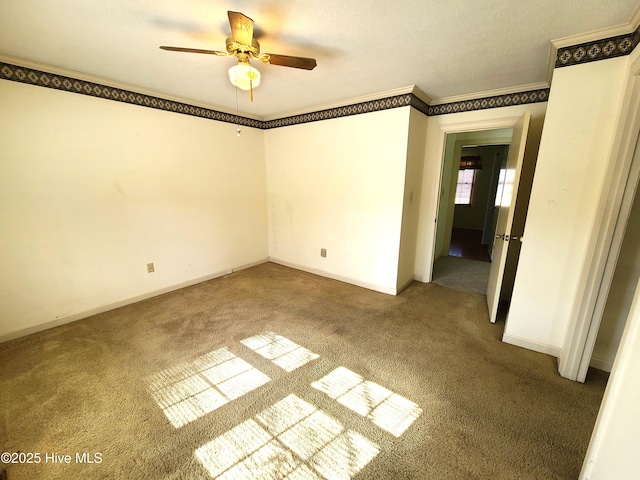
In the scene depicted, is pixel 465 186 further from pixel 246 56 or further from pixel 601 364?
pixel 246 56

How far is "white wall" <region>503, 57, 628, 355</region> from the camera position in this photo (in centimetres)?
176

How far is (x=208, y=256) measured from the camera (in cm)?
368

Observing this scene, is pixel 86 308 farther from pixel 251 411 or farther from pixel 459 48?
pixel 459 48

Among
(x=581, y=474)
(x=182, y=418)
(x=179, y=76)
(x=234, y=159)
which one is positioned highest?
(x=179, y=76)

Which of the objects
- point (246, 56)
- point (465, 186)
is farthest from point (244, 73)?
point (465, 186)

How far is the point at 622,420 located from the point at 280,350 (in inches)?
76.2

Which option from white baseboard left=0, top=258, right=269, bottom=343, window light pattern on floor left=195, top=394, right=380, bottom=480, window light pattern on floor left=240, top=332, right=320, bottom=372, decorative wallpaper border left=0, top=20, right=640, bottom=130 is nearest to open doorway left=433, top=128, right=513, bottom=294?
decorative wallpaper border left=0, top=20, right=640, bottom=130

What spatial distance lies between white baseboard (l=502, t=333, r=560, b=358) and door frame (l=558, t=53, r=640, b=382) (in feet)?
0.82

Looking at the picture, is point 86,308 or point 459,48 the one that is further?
point 86,308

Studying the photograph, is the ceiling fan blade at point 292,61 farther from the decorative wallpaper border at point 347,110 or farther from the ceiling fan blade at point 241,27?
the decorative wallpaper border at point 347,110

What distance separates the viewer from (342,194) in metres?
3.50

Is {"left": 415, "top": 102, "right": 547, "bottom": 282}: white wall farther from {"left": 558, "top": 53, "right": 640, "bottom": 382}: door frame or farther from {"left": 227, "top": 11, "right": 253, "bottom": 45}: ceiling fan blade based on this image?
{"left": 227, "top": 11, "right": 253, "bottom": 45}: ceiling fan blade

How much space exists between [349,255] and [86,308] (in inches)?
119

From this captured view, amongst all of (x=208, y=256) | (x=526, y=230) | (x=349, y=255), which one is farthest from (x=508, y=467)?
(x=208, y=256)
